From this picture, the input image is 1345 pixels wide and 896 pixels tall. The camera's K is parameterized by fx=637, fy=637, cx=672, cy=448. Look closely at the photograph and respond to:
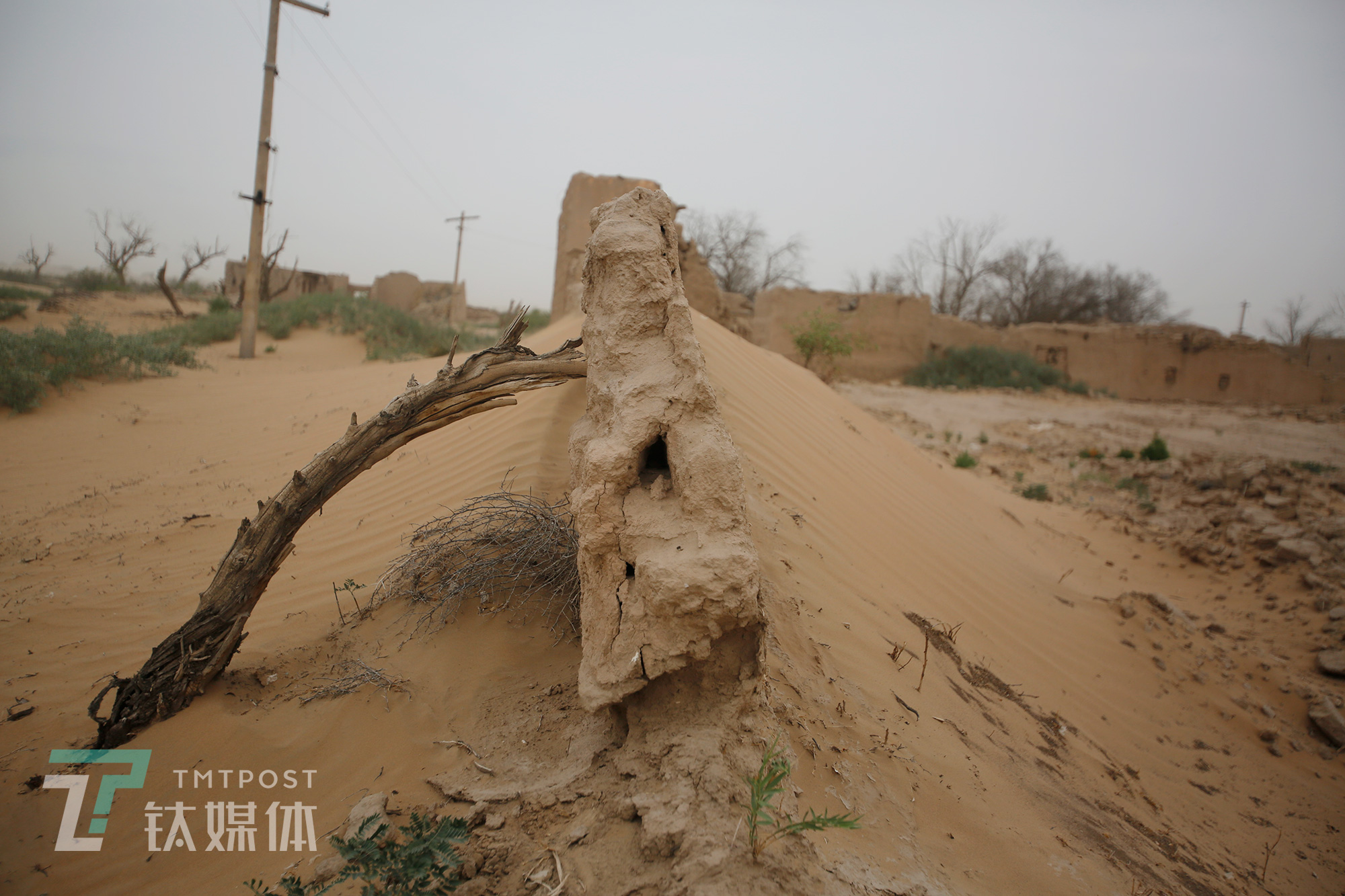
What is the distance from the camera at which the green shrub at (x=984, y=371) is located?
1658 centimetres

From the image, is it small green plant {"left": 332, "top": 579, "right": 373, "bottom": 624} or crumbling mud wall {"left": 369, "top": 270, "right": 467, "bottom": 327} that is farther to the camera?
crumbling mud wall {"left": 369, "top": 270, "right": 467, "bottom": 327}

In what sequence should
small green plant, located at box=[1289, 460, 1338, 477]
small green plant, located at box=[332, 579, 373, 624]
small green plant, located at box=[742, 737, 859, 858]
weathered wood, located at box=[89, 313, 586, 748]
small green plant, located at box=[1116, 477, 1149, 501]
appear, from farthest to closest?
small green plant, located at box=[1116, 477, 1149, 501] → small green plant, located at box=[1289, 460, 1338, 477] → small green plant, located at box=[332, 579, 373, 624] → weathered wood, located at box=[89, 313, 586, 748] → small green plant, located at box=[742, 737, 859, 858]

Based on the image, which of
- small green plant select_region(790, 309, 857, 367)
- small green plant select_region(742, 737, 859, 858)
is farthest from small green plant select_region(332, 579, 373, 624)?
small green plant select_region(790, 309, 857, 367)

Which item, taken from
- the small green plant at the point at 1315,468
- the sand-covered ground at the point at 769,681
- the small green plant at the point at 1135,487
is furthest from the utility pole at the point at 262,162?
the small green plant at the point at 1315,468

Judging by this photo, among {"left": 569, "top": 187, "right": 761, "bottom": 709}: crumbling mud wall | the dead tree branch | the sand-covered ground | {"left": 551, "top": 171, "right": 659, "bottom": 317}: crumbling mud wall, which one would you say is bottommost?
the sand-covered ground

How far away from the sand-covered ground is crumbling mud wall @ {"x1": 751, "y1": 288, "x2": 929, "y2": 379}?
9016mm

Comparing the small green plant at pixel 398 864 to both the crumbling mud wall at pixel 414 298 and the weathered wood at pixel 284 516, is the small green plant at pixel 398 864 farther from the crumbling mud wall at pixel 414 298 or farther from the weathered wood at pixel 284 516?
the crumbling mud wall at pixel 414 298

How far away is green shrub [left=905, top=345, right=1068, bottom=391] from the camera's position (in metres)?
16.6

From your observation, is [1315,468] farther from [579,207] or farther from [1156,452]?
[579,207]

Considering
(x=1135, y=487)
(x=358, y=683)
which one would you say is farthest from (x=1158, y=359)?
(x=358, y=683)

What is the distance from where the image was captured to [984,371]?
16.7 meters

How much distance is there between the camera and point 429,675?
249 centimetres

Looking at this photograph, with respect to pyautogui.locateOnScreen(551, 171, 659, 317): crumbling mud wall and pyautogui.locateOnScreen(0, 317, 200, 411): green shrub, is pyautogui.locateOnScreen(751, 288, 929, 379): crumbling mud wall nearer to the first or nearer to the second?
pyautogui.locateOnScreen(551, 171, 659, 317): crumbling mud wall

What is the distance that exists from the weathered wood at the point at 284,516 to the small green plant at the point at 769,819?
1.82 meters
